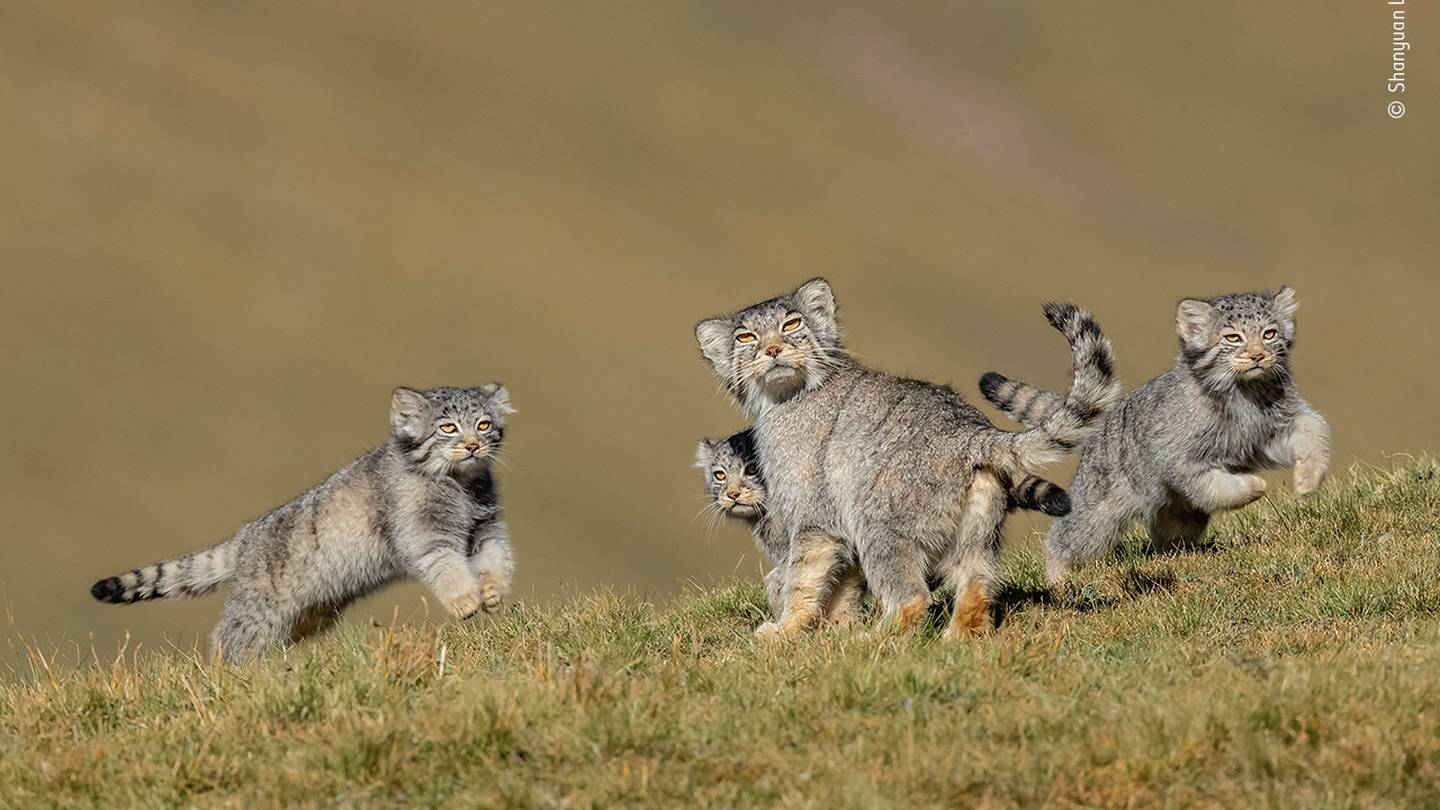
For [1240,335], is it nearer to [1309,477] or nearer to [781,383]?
[1309,477]

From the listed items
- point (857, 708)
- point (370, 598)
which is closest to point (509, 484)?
point (370, 598)

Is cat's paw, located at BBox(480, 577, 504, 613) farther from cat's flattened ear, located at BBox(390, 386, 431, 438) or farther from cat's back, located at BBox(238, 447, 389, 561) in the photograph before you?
cat's flattened ear, located at BBox(390, 386, 431, 438)

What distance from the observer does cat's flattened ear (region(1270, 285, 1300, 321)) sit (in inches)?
472

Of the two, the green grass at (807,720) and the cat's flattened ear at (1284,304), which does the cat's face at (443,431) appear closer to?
the green grass at (807,720)

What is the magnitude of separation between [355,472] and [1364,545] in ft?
23.9

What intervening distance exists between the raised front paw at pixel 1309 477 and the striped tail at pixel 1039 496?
3.75 m

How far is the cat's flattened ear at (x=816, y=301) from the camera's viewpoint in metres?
10.4

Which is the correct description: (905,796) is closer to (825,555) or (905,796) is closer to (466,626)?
(825,555)

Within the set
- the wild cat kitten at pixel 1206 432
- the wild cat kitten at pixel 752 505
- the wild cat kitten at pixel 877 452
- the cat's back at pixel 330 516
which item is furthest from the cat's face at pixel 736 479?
the cat's back at pixel 330 516

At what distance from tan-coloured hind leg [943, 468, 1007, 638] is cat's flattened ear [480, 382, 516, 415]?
15.1ft

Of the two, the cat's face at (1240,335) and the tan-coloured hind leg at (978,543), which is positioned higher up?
the cat's face at (1240,335)

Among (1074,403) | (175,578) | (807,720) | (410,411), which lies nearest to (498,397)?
(410,411)

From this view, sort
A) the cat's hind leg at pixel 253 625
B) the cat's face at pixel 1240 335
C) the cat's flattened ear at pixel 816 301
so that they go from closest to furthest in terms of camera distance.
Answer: the cat's flattened ear at pixel 816 301
the cat's hind leg at pixel 253 625
the cat's face at pixel 1240 335

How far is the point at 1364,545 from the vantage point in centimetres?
1056
